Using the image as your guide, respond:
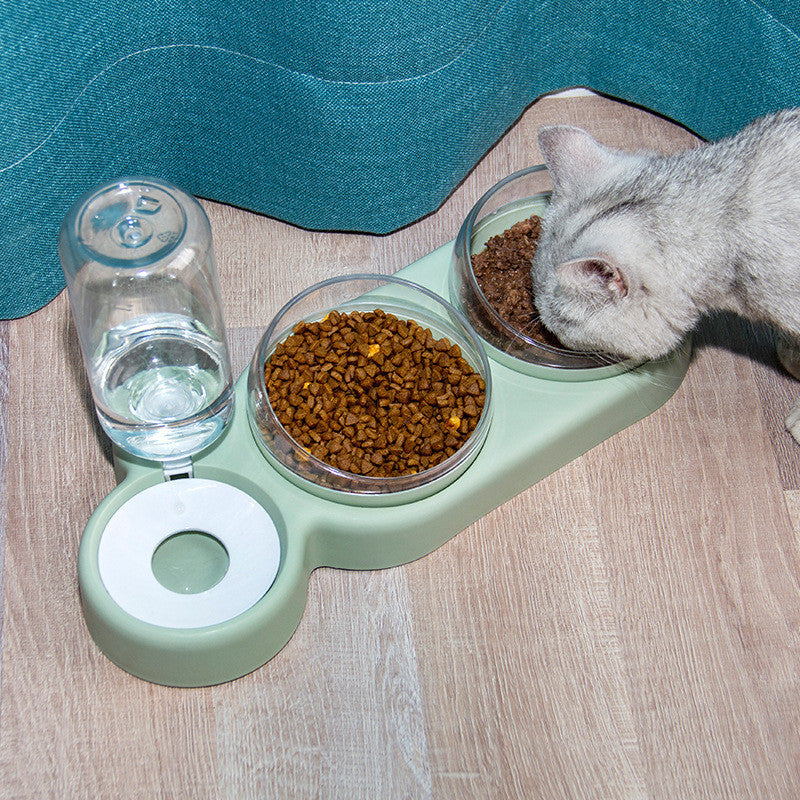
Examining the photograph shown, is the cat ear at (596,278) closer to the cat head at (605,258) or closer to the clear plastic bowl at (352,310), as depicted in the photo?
the cat head at (605,258)

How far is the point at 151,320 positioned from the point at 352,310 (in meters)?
0.33

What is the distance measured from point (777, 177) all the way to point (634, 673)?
2.59 feet

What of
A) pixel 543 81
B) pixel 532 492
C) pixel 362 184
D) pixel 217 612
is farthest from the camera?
pixel 543 81

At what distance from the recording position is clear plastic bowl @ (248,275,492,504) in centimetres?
141

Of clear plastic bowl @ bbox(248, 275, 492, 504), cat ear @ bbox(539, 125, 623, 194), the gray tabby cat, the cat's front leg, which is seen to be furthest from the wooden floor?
cat ear @ bbox(539, 125, 623, 194)

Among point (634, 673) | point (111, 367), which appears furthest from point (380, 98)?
point (634, 673)

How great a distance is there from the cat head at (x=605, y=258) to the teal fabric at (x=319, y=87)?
1.00ft

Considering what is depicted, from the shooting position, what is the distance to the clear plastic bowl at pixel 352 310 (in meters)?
1.41

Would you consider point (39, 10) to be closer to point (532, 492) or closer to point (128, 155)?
point (128, 155)

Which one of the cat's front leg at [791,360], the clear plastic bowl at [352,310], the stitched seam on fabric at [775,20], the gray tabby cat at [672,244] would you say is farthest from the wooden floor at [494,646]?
the stitched seam on fabric at [775,20]

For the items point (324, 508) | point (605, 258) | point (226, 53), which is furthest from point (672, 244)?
point (226, 53)

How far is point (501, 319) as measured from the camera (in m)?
1.56

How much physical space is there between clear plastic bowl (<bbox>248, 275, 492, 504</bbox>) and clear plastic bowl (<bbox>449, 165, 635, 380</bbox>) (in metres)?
0.04

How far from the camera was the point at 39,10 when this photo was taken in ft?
4.61
